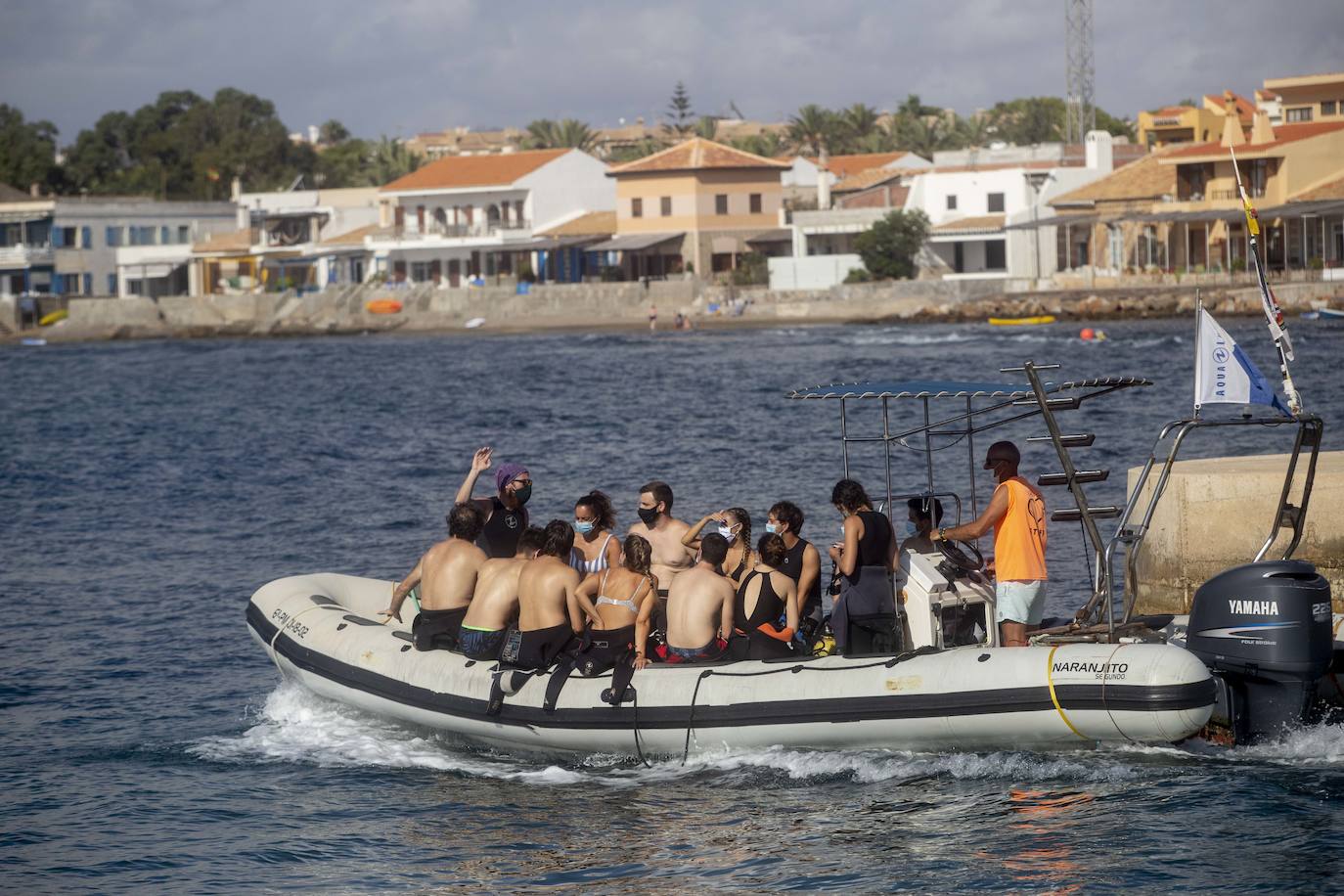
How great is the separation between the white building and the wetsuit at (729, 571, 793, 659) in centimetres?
6805

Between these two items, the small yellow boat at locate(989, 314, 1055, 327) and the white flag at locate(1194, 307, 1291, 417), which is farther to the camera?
the small yellow boat at locate(989, 314, 1055, 327)

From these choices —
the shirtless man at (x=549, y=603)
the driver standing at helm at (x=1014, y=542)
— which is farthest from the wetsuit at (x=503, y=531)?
the driver standing at helm at (x=1014, y=542)

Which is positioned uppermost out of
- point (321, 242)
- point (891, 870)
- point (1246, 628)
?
point (321, 242)

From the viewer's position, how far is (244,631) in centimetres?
1588

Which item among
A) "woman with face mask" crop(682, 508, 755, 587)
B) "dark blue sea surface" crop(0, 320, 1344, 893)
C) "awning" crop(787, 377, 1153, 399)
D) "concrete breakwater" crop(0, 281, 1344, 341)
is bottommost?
"dark blue sea surface" crop(0, 320, 1344, 893)

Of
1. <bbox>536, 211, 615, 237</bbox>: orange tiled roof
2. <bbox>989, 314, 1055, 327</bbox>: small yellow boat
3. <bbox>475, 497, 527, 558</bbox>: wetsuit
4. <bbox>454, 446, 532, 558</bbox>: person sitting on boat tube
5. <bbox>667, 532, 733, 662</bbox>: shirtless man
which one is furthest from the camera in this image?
<bbox>536, 211, 615, 237</bbox>: orange tiled roof

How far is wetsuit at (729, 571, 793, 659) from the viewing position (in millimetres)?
10961

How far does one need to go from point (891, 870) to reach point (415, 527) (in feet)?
44.9

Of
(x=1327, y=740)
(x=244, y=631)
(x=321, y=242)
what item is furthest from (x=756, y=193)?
(x=1327, y=740)

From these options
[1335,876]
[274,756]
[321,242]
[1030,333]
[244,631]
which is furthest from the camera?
[321,242]

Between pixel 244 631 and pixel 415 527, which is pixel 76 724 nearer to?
pixel 244 631

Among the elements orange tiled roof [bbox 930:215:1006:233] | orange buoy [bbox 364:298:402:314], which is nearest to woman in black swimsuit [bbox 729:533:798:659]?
orange tiled roof [bbox 930:215:1006:233]

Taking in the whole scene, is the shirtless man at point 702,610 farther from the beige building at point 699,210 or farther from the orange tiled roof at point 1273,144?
the beige building at point 699,210

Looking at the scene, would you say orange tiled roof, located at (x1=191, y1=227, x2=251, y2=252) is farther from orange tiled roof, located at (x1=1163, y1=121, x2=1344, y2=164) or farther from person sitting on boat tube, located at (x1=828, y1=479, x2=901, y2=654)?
person sitting on boat tube, located at (x1=828, y1=479, x2=901, y2=654)
